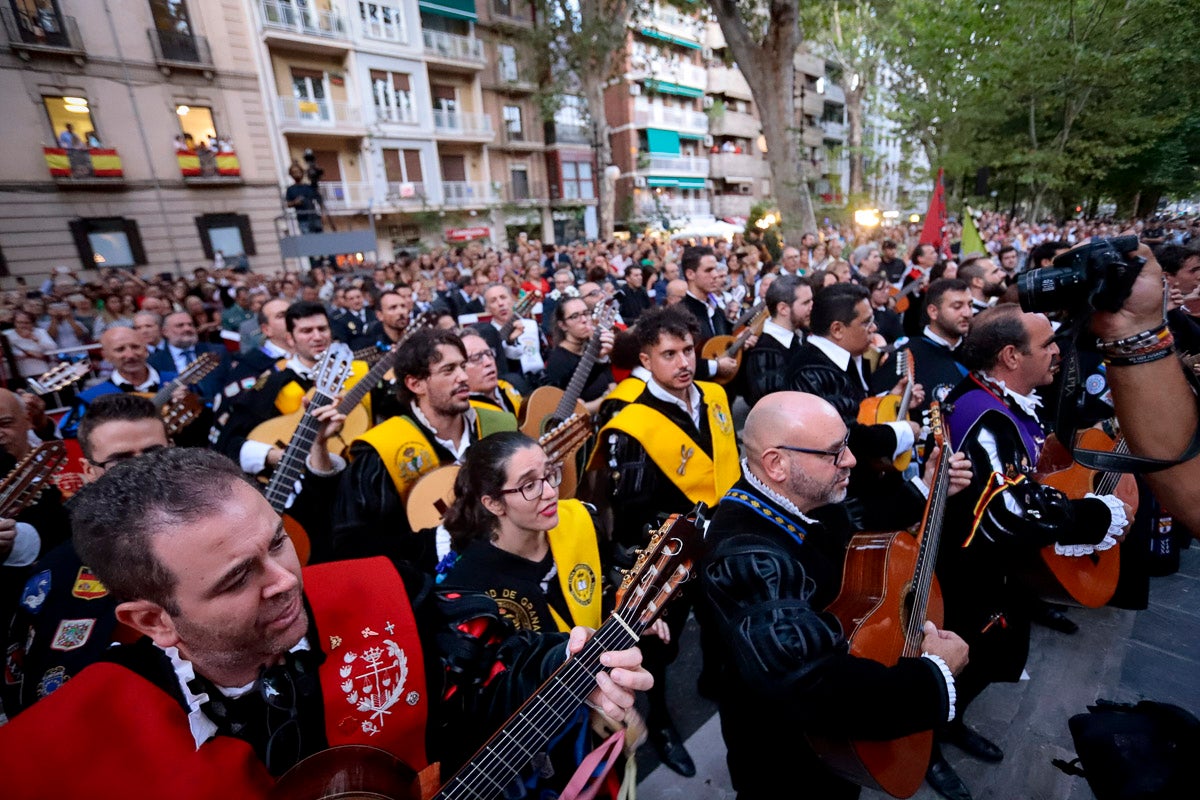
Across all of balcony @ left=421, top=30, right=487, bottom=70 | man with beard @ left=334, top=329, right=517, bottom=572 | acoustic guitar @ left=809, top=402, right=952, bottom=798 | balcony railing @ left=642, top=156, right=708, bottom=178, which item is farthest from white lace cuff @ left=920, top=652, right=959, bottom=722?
balcony railing @ left=642, top=156, right=708, bottom=178

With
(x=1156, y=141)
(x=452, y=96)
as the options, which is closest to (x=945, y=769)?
(x=1156, y=141)

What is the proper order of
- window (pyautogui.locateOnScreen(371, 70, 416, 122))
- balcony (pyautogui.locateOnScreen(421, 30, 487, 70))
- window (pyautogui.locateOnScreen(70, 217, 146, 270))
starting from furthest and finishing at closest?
balcony (pyautogui.locateOnScreen(421, 30, 487, 70)) → window (pyautogui.locateOnScreen(371, 70, 416, 122)) → window (pyautogui.locateOnScreen(70, 217, 146, 270))

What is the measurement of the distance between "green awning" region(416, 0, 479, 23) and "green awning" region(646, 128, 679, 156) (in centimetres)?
1193

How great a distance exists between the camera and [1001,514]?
2453 mm

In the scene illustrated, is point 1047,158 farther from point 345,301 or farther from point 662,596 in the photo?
point 662,596

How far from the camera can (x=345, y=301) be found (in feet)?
28.9

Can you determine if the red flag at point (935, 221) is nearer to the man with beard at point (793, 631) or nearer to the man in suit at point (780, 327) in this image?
the man in suit at point (780, 327)

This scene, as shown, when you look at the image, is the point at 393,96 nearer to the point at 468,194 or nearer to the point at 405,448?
the point at 468,194

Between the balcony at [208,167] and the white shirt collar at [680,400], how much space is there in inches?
877

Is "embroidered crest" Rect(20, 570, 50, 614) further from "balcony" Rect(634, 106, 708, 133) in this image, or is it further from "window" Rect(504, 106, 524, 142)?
"balcony" Rect(634, 106, 708, 133)

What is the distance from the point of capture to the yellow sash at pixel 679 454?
135 inches

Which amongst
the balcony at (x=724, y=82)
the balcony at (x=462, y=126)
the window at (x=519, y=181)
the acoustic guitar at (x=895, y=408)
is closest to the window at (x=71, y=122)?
the balcony at (x=462, y=126)

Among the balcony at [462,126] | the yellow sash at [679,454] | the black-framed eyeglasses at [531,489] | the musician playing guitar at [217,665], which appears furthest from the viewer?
the balcony at [462,126]

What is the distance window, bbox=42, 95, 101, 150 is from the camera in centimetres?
1673
